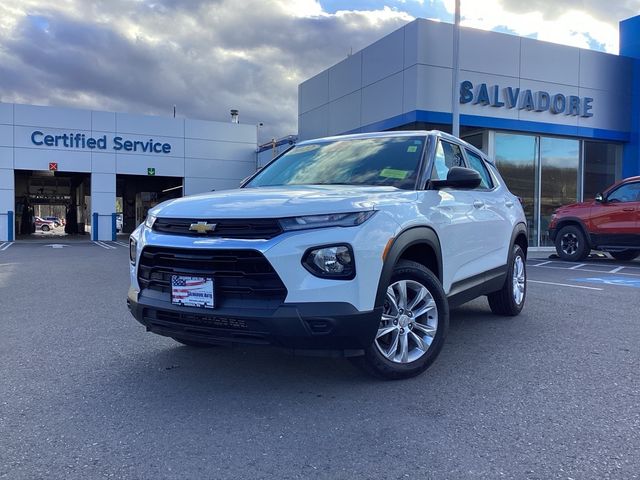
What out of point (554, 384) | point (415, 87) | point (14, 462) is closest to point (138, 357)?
point (14, 462)

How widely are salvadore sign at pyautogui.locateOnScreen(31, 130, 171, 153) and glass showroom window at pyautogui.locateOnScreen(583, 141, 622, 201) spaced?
761 inches

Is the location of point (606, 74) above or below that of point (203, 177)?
above

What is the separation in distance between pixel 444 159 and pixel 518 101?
13214 millimetres

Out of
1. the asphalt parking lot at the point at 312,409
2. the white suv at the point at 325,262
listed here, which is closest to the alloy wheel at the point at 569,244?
the asphalt parking lot at the point at 312,409

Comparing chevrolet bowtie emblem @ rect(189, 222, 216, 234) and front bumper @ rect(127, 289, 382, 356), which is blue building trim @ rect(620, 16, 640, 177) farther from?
chevrolet bowtie emblem @ rect(189, 222, 216, 234)

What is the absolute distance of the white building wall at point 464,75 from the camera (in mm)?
15438

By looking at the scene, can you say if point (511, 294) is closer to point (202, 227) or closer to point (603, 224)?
point (202, 227)

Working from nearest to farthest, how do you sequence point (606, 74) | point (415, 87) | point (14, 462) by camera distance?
1. point (14, 462)
2. point (415, 87)
3. point (606, 74)

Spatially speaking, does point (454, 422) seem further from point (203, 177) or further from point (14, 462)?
point (203, 177)

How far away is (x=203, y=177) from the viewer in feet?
93.2

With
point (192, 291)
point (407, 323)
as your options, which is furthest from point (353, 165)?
point (192, 291)

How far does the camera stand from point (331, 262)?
3232 millimetres

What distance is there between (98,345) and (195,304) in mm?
1997

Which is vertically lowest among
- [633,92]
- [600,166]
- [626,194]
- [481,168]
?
[481,168]
